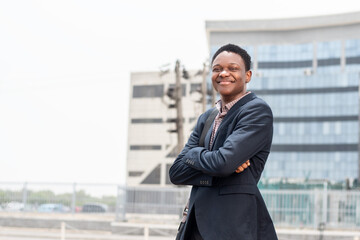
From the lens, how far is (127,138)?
8081 cm

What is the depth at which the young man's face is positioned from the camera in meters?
2.69

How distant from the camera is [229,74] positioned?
2.69 meters

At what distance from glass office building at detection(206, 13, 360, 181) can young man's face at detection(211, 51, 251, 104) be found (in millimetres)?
70324

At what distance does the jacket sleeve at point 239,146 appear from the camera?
247 cm

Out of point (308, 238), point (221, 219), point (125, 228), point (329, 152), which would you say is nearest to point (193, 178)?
point (221, 219)

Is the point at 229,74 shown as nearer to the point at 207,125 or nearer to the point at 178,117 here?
the point at 207,125

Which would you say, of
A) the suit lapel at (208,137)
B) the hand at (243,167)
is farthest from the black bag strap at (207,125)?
the hand at (243,167)

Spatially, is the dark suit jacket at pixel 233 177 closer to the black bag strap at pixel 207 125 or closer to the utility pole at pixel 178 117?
the black bag strap at pixel 207 125

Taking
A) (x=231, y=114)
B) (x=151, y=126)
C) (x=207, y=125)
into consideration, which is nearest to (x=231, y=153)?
(x=231, y=114)

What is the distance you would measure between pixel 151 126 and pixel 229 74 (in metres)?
76.7

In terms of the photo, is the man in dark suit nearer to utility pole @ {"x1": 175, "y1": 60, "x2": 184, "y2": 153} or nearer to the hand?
the hand

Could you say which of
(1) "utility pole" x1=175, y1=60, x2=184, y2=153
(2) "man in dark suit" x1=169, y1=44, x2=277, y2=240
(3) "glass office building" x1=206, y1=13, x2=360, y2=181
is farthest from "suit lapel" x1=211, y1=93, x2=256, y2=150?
(3) "glass office building" x1=206, y1=13, x2=360, y2=181

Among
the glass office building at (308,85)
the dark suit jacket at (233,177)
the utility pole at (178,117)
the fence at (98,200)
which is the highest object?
the glass office building at (308,85)

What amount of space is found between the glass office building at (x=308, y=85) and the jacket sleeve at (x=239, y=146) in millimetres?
70404
